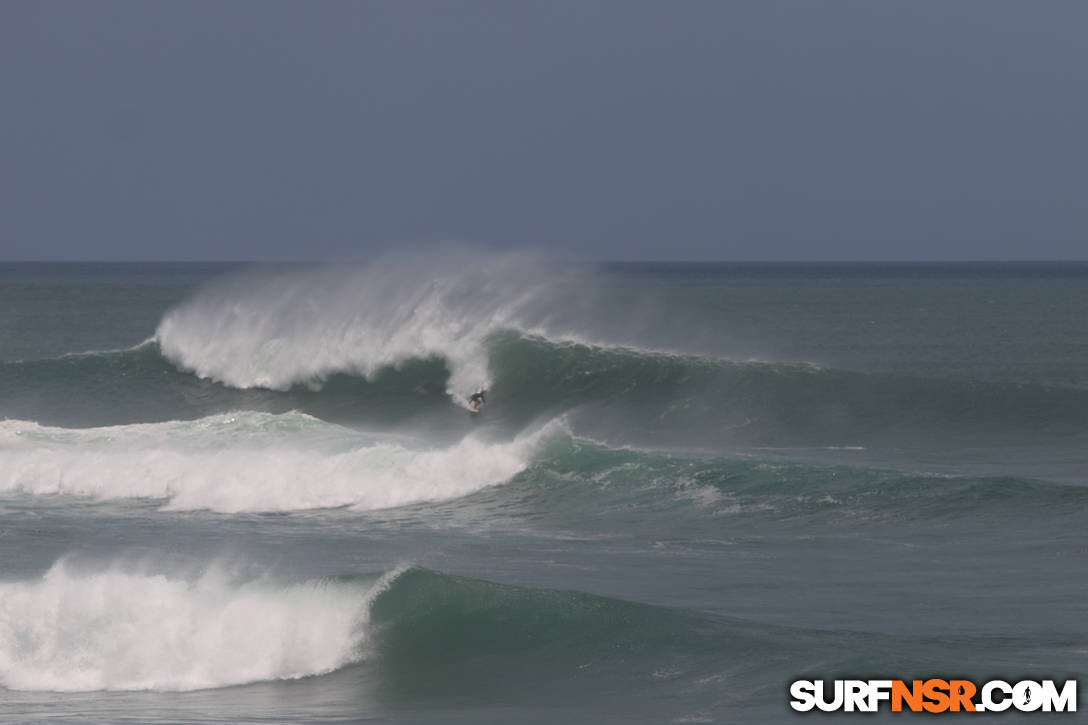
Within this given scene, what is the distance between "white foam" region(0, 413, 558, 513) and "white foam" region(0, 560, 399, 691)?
19.6 feet

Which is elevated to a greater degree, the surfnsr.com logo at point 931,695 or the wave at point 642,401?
the wave at point 642,401

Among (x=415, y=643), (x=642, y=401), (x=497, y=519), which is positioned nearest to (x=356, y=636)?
(x=415, y=643)

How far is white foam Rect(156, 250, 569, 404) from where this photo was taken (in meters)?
31.2

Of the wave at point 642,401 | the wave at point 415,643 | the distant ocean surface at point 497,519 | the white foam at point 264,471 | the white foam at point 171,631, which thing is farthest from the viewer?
the wave at point 642,401

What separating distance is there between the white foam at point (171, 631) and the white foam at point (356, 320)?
16952mm

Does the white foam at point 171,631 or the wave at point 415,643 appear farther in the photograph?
the white foam at point 171,631

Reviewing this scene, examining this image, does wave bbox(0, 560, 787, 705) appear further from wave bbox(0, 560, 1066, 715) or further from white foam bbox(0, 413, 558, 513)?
white foam bbox(0, 413, 558, 513)

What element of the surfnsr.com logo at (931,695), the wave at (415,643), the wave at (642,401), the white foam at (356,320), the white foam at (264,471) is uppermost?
the white foam at (356,320)

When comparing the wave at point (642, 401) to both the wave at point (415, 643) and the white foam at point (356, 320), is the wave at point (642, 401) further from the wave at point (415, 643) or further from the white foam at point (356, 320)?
the wave at point (415, 643)

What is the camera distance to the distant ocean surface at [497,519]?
11.2 metres

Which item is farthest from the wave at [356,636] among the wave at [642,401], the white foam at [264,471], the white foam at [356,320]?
the white foam at [356,320]

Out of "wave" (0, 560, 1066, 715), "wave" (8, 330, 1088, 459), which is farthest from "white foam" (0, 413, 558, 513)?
"wave" (0, 560, 1066, 715)

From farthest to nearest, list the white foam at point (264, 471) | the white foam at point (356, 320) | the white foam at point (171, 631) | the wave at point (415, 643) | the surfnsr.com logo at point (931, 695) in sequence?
the white foam at point (356, 320), the white foam at point (264, 471), the white foam at point (171, 631), the wave at point (415, 643), the surfnsr.com logo at point (931, 695)

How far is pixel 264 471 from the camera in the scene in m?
19.5
